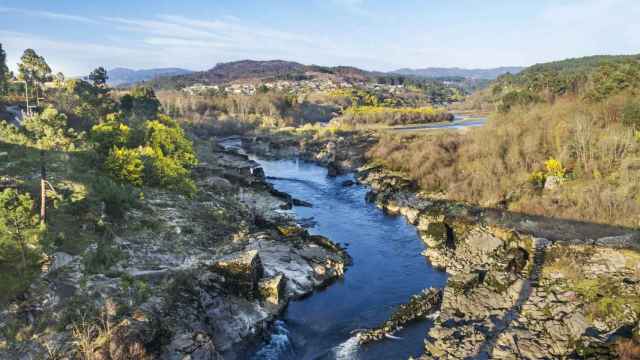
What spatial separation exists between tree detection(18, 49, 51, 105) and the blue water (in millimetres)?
40039

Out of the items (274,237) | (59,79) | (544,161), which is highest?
(59,79)

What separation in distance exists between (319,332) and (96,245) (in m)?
15.2

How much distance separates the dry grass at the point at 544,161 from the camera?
4300cm

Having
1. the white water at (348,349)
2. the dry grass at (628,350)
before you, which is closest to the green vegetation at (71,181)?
the white water at (348,349)

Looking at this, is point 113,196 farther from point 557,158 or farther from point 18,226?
point 557,158

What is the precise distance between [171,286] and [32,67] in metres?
50.4

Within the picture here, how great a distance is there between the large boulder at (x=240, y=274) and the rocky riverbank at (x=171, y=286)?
65 mm

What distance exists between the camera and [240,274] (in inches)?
1200

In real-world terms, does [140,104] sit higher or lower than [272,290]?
higher

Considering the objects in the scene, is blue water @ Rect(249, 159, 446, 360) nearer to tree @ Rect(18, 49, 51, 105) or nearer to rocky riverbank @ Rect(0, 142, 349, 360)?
rocky riverbank @ Rect(0, 142, 349, 360)

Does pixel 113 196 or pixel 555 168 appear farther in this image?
pixel 555 168

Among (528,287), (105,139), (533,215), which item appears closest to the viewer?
(528,287)

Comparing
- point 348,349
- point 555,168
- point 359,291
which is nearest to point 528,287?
point 359,291

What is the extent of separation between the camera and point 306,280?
33781 mm
